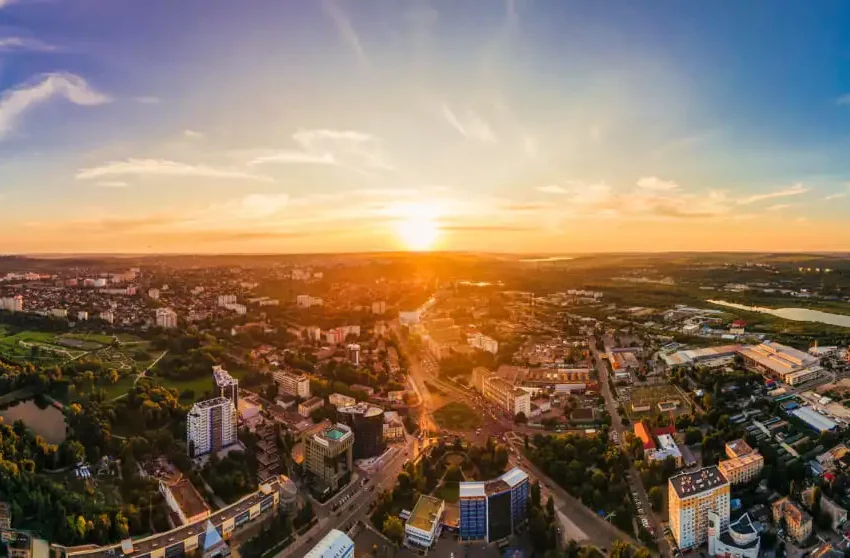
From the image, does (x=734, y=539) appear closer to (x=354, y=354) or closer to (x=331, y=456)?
(x=331, y=456)

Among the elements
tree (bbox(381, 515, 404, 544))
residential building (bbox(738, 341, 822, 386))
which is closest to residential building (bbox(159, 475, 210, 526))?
tree (bbox(381, 515, 404, 544))

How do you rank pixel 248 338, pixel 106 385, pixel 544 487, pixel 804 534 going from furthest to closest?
pixel 248 338 → pixel 106 385 → pixel 544 487 → pixel 804 534

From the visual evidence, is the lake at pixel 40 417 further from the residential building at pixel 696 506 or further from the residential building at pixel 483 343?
the residential building at pixel 483 343

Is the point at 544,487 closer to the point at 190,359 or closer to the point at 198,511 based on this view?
the point at 198,511

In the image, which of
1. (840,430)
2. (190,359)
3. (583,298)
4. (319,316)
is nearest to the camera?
(840,430)

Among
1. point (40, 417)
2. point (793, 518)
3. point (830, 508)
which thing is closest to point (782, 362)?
point (830, 508)

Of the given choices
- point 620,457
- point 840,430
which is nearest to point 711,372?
point 840,430

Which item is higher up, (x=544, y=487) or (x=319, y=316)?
(x=319, y=316)
